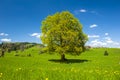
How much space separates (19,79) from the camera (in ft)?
28.8

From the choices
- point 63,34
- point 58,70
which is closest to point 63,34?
point 63,34

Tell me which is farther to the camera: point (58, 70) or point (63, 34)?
point (63, 34)

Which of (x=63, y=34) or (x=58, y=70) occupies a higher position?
(x=63, y=34)

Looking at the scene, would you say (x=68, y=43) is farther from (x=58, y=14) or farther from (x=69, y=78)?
(x=69, y=78)

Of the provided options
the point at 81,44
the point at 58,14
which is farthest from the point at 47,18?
the point at 81,44

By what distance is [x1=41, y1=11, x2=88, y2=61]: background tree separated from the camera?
52750mm

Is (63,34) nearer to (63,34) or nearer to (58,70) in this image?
(63,34)

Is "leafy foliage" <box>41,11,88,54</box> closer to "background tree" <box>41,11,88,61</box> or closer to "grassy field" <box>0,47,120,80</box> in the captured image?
"background tree" <box>41,11,88,61</box>

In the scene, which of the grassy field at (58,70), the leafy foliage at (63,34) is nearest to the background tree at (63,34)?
the leafy foliage at (63,34)

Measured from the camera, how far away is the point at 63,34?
53.8 metres

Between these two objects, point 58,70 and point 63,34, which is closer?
point 58,70

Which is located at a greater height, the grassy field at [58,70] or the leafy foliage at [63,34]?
the leafy foliage at [63,34]

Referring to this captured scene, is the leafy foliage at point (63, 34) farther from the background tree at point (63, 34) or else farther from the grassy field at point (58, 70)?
the grassy field at point (58, 70)

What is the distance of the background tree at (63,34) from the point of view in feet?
173
